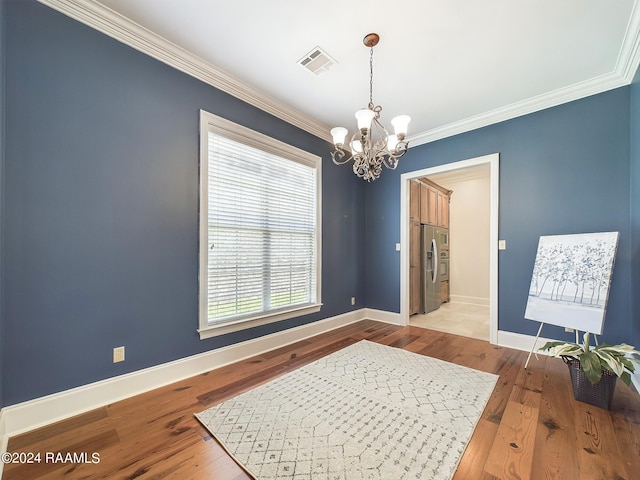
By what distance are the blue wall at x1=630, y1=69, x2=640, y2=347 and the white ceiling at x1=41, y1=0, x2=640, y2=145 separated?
11.3 inches

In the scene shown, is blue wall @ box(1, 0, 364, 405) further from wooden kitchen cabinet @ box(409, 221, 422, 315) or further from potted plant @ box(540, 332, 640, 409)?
wooden kitchen cabinet @ box(409, 221, 422, 315)

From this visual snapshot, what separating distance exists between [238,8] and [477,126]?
121 inches

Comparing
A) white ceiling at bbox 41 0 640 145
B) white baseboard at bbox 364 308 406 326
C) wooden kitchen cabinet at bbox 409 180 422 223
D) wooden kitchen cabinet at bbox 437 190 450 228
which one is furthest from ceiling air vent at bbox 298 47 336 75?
wooden kitchen cabinet at bbox 437 190 450 228

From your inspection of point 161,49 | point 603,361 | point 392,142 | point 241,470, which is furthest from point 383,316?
point 161,49

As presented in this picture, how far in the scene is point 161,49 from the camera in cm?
224

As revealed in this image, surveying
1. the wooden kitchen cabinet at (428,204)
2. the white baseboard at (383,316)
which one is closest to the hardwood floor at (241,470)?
the white baseboard at (383,316)

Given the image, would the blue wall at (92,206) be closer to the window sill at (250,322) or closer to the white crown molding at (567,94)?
the window sill at (250,322)

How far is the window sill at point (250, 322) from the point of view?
253 cm

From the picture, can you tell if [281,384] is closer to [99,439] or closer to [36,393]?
[99,439]

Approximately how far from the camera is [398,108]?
126 inches

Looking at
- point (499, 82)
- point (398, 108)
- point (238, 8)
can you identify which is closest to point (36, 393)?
point (238, 8)

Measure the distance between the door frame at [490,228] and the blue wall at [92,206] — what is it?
9.11 ft

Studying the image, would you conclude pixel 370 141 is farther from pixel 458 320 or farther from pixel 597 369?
pixel 458 320

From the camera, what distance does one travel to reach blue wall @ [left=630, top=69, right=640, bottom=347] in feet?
7.67
